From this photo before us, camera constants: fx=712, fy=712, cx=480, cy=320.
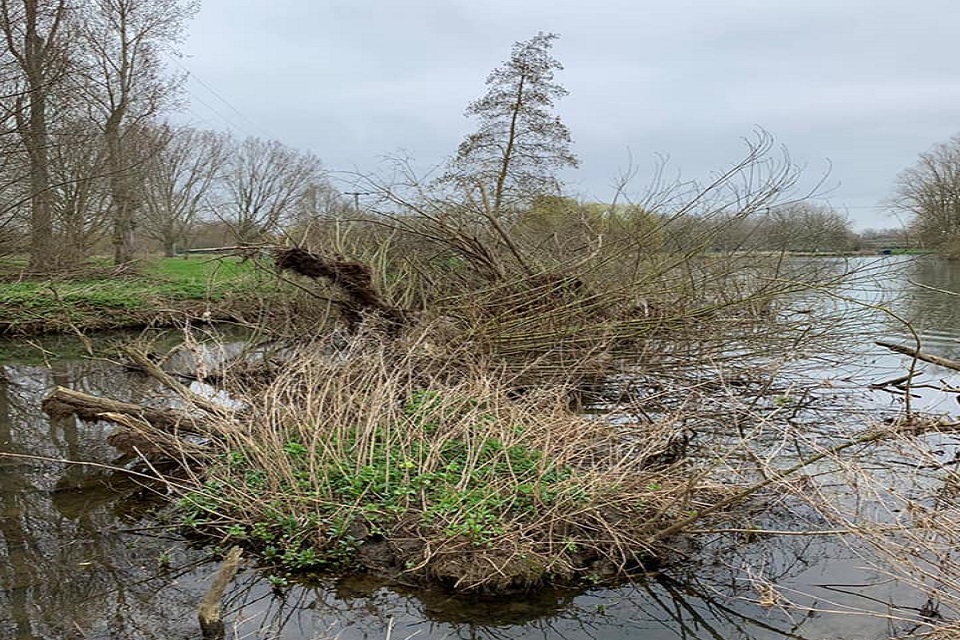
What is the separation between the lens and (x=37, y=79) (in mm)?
15852

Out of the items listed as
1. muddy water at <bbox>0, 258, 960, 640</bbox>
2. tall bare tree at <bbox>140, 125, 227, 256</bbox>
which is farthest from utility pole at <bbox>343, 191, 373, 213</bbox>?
tall bare tree at <bbox>140, 125, 227, 256</bbox>

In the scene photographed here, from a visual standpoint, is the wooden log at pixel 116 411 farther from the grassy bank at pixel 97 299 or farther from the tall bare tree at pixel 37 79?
the tall bare tree at pixel 37 79

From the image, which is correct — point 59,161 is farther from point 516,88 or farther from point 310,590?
point 310,590

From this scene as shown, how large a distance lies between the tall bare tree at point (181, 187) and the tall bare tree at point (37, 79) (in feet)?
39.9

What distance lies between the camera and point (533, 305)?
8.65 meters

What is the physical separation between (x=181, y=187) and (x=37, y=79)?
18667mm

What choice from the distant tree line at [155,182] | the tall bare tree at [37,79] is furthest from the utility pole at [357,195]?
the tall bare tree at [37,79]

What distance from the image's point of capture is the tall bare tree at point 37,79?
50.9 feet

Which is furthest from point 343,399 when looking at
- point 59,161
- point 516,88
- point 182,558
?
point 516,88

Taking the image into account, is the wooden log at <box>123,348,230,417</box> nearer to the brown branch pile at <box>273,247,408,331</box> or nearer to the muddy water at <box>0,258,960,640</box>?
the muddy water at <box>0,258,960,640</box>

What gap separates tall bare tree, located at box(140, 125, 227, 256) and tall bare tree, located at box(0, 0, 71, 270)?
39.9 ft

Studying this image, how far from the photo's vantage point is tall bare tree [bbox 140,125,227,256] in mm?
31297

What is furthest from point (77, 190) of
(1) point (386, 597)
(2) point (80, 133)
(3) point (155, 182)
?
(1) point (386, 597)

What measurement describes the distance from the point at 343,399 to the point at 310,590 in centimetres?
216
